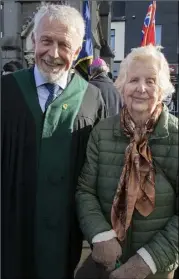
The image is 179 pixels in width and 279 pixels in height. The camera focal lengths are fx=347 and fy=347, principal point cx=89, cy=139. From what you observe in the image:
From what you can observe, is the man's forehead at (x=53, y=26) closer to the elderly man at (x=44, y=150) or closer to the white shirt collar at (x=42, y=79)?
the elderly man at (x=44, y=150)

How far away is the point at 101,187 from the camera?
1720mm

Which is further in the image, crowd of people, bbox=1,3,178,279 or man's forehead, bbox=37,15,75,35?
man's forehead, bbox=37,15,75,35

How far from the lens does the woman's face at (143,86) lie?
1.62 m

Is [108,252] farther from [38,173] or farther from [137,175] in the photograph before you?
[38,173]

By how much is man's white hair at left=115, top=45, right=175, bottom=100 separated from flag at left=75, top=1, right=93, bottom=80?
109cm

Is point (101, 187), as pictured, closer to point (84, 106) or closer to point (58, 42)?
point (84, 106)

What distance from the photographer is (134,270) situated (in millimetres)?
1635

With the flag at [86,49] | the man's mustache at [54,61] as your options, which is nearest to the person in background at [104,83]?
the flag at [86,49]

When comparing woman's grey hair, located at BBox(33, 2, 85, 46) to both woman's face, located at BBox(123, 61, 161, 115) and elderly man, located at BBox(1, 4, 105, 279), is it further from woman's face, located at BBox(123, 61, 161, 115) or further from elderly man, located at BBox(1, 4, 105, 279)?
woman's face, located at BBox(123, 61, 161, 115)

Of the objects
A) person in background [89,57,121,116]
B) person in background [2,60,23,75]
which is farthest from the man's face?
person in background [2,60,23,75]

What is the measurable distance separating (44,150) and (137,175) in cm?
50

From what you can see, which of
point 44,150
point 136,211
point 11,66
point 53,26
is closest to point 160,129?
point 136,211

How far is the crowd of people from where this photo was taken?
164 centimetres

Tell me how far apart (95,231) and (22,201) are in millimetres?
435
